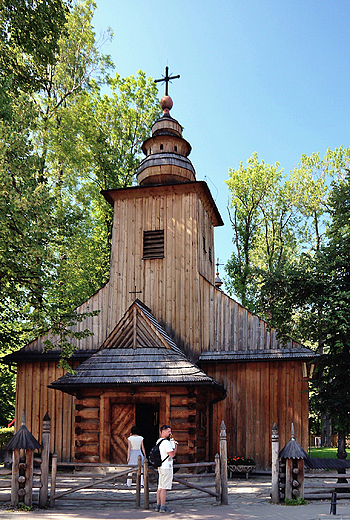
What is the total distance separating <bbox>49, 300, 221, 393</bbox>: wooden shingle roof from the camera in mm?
13898

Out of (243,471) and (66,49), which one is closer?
(243,471)

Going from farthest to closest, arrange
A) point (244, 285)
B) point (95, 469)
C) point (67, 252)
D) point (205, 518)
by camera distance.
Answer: point (244, 285), point (67, 252), point (95, 469), point (205, 518)

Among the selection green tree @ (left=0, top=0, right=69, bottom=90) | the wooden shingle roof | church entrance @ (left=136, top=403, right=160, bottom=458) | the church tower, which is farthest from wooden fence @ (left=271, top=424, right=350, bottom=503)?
green tree @ (left=0, top=0, right=69, bottom=90)

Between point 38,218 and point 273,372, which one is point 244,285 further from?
point 38,218

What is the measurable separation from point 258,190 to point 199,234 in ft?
50.6

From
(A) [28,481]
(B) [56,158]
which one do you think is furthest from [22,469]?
(B) [56,158]

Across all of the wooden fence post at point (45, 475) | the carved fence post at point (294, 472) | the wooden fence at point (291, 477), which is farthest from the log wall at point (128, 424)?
the wooden fence post at point (45, 475)

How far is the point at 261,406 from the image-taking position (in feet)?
54.0

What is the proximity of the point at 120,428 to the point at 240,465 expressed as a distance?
3.88 meters

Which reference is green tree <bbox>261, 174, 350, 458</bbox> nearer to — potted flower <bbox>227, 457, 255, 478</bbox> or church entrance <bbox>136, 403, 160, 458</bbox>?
potted flower <bbox>227, 457, 255, 478</bbox>

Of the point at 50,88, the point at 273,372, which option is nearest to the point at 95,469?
the point at 273,372

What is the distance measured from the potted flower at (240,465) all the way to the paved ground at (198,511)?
389 centimetres

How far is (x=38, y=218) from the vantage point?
1264 cm

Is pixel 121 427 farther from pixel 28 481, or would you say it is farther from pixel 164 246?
pixel 164 246
